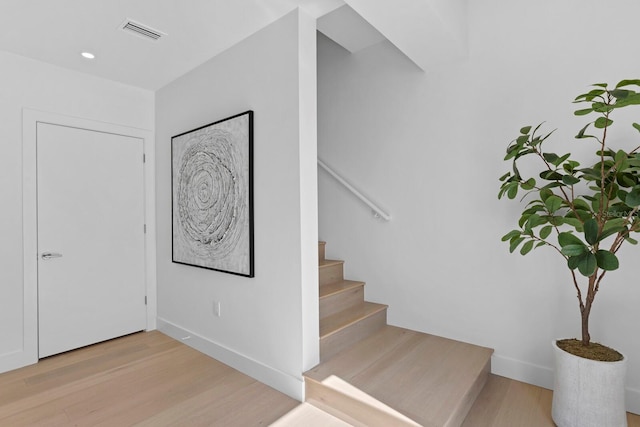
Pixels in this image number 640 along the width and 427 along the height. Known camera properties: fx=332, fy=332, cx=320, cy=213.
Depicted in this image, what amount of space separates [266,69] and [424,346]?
2283mm

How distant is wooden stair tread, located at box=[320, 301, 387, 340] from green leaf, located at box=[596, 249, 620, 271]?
1.56 meters

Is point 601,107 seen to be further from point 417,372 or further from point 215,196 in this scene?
point 215,196

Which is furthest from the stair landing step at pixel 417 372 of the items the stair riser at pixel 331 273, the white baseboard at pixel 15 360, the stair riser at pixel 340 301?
the white baseboard at pixel 15 360

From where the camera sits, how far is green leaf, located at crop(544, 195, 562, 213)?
1.64m

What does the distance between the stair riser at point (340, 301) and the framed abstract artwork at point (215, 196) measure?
65 centimetres

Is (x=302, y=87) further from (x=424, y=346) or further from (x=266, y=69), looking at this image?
(x=424, y=346)

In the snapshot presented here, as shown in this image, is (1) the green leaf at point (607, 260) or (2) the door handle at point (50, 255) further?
(2) the door handle at point (50, 255)

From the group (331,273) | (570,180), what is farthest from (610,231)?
(331,273)

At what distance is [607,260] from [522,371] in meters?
1.16

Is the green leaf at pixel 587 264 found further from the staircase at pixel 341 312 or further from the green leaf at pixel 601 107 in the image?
the staircase at pixel 341 312

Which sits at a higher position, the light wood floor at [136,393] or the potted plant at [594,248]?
the potted plant at [594,248]

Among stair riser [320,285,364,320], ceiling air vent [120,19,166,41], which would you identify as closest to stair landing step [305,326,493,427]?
stair riser [320,285,364,320]

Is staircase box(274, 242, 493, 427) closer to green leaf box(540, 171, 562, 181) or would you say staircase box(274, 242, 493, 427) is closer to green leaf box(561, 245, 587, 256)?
green leaf box(561, 245, 587, 256)

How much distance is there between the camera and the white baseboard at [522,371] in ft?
6.97
